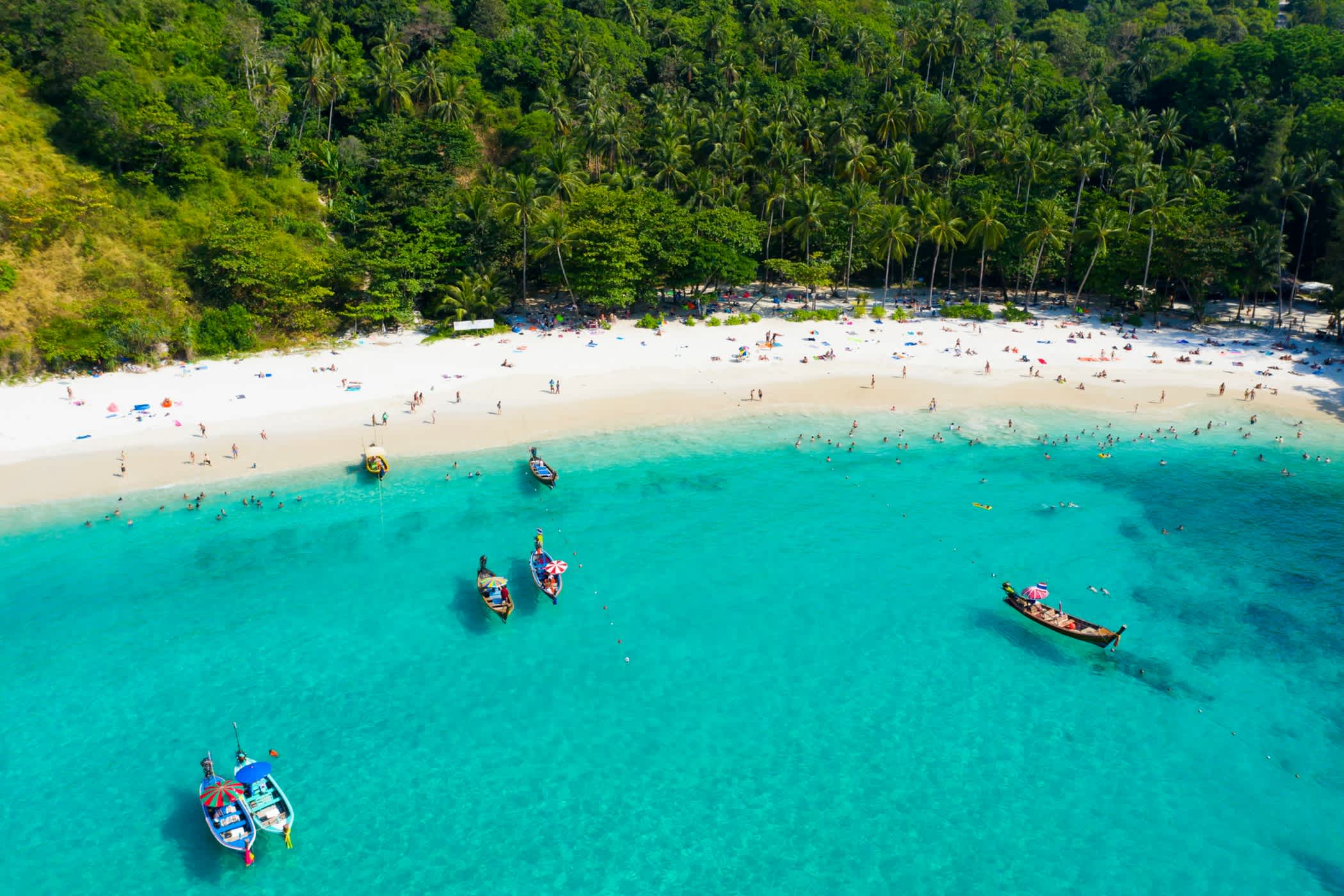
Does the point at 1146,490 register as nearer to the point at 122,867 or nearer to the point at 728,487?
the point at 728,487

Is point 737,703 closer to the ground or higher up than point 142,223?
closer to the ground

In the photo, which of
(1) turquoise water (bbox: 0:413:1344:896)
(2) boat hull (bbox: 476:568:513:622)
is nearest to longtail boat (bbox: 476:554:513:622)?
(2) boat hull (bbox: 476:568:513:622)

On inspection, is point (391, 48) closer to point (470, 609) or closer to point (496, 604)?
point (470, 609)

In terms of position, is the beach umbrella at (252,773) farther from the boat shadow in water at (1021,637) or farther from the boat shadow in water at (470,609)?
the boat shadow in water at (1021,637)

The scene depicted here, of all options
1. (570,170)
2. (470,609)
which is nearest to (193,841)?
(470,609)

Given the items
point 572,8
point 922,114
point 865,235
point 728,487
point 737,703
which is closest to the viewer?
point 737,703

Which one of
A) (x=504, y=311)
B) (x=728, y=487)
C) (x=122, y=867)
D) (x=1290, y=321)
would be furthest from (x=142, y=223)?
(x=1290, y=321)
